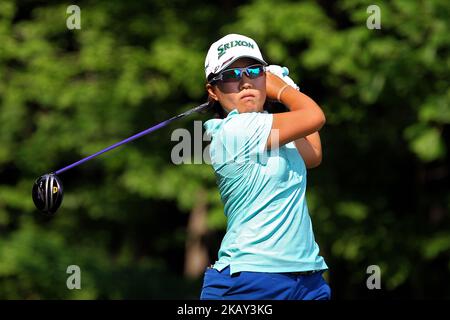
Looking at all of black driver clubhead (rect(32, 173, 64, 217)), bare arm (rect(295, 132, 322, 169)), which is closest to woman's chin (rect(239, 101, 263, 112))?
bare arm (rect(295, 132, 322, 169))

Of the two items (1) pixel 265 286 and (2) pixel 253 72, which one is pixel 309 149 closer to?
(2) pixel 253 72

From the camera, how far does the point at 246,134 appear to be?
13.7ft

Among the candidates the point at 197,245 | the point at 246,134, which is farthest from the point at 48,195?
the point at 197,245

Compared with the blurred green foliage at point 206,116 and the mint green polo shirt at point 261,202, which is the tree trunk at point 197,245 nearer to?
the blurred green foliage at point 206,116

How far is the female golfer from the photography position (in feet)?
13.4

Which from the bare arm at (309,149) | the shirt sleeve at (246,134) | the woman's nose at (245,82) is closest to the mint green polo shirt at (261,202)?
the shirt sleeve at (246,134)

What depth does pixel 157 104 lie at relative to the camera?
42.6 ft

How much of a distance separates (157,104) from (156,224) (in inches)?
182

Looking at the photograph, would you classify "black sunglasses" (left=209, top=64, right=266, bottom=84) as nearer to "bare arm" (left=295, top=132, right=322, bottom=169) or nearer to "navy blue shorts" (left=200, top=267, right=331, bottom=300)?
"bare arm" (left=295, top=132, right=322, bottom=169)

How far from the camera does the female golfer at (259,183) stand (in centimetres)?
407

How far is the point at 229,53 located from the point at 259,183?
1.89 ft

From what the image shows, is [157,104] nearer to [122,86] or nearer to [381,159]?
[122,86]

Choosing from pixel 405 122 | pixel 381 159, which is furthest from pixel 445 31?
pixel 381 159

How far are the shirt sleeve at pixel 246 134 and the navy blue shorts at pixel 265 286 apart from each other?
49 centimetres
